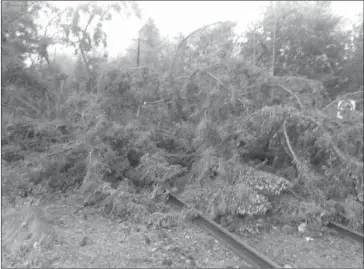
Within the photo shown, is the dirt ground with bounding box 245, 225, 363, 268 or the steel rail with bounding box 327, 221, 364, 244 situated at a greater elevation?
the steel rail with bounding box 327, 221, 364, 244

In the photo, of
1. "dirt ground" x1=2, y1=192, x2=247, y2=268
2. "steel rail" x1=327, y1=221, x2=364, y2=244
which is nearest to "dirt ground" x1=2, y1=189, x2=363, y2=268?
"dirt ground" x1=2, y1=192, x2=247, y2=268

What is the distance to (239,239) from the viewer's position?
5.05 m

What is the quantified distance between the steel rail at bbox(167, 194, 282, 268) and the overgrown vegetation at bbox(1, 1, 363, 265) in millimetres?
294

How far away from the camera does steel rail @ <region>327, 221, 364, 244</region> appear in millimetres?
5418

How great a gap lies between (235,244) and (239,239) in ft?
0.35

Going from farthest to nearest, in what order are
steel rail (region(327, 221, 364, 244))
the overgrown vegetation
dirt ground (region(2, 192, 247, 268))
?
the overgrown vegetation, steel rail (region(327, 221, 364, 244)), dirt ground (region(2, 192, 247, 268))

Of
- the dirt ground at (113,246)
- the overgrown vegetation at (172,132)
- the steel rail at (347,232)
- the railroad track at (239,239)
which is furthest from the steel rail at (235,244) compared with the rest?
the steel rail at (347,232)

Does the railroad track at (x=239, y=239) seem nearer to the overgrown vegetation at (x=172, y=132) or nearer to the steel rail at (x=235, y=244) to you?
the steel rail at (x=235, y=244)

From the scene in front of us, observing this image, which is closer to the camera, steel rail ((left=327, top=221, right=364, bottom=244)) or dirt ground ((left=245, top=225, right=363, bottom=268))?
dirt ground ((left=245, top=225, right=363, bottom=268))

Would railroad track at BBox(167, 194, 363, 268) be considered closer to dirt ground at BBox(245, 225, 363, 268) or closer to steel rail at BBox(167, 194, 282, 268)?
steel rail at BBox(167, 194, 282, 268)

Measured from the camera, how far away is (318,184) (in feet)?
21.3

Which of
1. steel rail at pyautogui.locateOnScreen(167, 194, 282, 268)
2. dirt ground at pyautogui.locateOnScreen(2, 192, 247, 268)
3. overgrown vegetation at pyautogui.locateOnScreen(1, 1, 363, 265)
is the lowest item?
dirt ground at pyautogui.locateOnScreen(2, 192, 247, 268)

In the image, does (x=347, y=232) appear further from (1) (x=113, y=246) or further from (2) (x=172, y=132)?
(2) (x=172, y=132)

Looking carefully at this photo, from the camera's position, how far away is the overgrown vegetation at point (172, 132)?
6188mm
